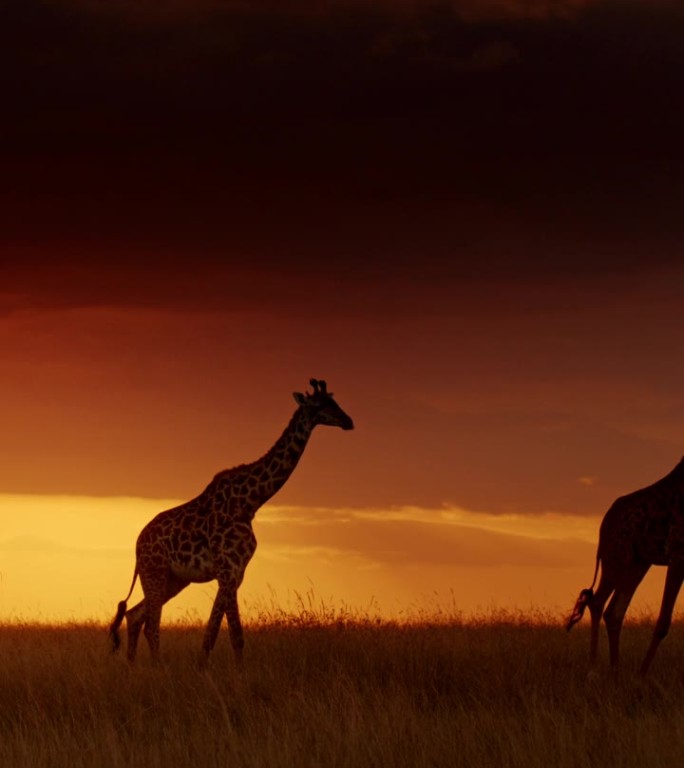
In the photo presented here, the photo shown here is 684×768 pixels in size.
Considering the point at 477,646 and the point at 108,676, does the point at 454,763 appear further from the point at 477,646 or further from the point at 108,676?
the point at 477,646

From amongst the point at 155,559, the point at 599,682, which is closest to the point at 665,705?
the point at 599,682

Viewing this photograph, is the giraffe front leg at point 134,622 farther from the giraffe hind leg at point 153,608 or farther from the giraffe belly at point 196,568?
the giraffe belly at point 196,568

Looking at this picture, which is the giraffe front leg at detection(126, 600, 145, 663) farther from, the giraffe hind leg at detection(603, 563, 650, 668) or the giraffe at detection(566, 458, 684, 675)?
the giraffe hind leg at detection(603, 563, 650, 668)

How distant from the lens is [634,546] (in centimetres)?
1561

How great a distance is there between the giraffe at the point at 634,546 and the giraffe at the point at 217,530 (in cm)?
329

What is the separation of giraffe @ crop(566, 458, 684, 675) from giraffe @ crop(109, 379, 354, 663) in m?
3.29

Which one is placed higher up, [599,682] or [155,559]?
[155,559]

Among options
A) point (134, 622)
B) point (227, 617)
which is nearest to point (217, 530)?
point (227, 617)

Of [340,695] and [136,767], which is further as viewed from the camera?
[340,695]

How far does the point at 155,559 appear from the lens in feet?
53.1

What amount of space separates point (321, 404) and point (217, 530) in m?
1.89

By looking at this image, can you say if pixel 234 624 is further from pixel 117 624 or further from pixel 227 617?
pixel 117 624

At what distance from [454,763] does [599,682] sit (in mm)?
4225

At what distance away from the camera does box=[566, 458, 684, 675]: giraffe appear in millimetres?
15180
